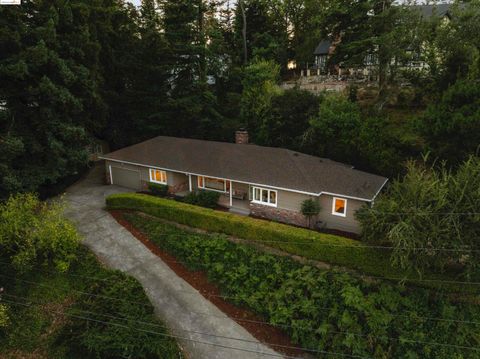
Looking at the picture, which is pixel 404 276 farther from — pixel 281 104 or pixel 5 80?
pixel 5 80

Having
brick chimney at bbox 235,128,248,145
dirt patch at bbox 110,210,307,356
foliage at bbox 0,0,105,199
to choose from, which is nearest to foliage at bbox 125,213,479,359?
dirt patch at bbox 110,210,307,356

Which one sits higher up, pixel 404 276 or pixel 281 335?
pixel 404 276

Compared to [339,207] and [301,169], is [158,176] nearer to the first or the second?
[301,169]

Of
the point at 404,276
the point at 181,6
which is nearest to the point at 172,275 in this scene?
the point at 404,276

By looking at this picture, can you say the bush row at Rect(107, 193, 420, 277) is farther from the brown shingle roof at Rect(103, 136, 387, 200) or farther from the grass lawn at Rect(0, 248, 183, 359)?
the grass lawn at Rect(0, 248, 183, 359)

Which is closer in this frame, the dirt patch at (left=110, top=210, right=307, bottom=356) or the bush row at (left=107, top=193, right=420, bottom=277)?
the dirt patch at (left=110, top=210, right=307, bottom=356)

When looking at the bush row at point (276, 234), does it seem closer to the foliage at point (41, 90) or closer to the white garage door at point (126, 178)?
the white garage door at point (126, 178)
